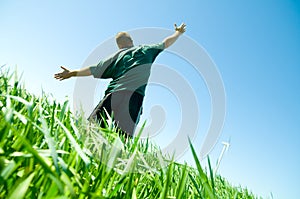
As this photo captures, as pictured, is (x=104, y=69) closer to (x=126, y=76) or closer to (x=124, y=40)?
(x=126, y=76)

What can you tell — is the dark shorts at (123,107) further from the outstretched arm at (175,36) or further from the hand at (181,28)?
the hand at (181,28)

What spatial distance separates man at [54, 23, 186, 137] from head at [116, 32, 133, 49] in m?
0.19

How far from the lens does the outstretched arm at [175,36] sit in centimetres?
371

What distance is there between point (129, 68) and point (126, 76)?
0.34 ft

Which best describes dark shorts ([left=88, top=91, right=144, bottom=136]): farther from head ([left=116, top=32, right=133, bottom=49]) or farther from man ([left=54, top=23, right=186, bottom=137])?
head ([left=116, top=32, right=133, bottom=49])

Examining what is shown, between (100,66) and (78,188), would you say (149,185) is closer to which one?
(78,188)

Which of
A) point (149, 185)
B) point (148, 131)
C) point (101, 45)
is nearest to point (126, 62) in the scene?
point (101, 45)

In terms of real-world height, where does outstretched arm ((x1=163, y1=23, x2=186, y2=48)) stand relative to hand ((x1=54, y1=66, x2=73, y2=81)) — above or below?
above

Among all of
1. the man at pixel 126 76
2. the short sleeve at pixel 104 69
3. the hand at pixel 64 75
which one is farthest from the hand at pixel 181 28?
the hand at pixel 64 75

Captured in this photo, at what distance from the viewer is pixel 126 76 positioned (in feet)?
11.3

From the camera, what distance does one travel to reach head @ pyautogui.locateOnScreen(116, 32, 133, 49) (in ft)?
13.1

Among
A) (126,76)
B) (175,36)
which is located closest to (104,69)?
(126,76)

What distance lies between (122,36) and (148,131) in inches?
105

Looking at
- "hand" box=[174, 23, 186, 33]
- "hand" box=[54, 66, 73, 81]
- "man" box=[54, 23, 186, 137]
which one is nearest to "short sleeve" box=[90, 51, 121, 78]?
"man" box=[54, 23, 186, 137]
